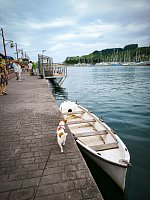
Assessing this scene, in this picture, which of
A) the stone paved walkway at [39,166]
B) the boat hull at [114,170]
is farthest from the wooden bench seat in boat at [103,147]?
the stone paved walkway at [39,166]

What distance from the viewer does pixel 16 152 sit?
4203 mm

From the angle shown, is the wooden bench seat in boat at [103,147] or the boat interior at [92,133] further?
the boat interior at [92,133]

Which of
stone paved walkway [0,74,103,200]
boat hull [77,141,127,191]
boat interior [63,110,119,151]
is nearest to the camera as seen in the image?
stone paved walkway [0,74,103,200]

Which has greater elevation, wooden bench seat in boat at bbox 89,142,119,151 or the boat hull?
wooden bench seat in boat at bbox 89,142,119,151

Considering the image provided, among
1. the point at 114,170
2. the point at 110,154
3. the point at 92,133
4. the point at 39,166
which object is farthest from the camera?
the point at 92,133

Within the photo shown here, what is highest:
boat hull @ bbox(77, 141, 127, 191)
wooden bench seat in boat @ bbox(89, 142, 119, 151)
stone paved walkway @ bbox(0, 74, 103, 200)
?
stone paved walkway @ bbox(0, 74, 103, 200)

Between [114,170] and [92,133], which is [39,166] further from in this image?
[92,133]

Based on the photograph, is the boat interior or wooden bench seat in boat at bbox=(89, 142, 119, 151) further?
the boat interior

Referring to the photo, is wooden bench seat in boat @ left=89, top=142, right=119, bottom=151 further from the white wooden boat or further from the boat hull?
the boat hull

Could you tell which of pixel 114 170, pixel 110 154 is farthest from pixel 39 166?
pixel 110 154

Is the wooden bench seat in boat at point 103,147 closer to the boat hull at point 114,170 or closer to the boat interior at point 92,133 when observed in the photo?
the boat interior at point 92,133

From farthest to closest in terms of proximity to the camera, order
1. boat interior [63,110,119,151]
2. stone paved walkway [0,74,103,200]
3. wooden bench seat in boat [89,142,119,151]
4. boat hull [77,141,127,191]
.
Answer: boat interior [63,110,119,151]
wooden bench seat in boat [89,142,119,151]
boat hull [77,141,127,191]
stone paved walkway [0,74,103,200]

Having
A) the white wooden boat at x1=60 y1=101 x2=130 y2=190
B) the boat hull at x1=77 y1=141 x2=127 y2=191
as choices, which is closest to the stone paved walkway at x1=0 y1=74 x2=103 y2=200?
the white wooden boat at x1=60 y1=101 x2=130 y2=190

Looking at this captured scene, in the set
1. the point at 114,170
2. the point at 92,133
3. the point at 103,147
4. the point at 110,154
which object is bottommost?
the point at 114,170
